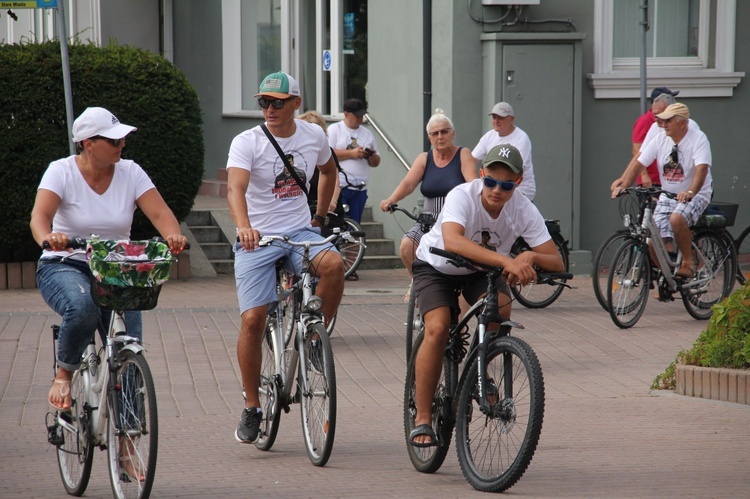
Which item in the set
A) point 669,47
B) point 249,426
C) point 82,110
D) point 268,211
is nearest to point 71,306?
point 249,426

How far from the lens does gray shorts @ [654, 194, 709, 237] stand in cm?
1078

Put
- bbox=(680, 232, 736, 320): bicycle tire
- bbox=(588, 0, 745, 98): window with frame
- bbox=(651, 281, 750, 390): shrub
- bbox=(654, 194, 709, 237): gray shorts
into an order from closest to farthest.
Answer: bbox=(651, 281, 750, 390): shrub
bbox=(654, 194, 709, 237): gray shorts
bbox=(680, 232, 736, 320): bicycle tire
bbox=(588, 0, 745, 98): window with frame

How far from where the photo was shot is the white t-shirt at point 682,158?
35.7 ft

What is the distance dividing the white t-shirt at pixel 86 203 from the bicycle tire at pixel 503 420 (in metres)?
1.78

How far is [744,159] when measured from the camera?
49.5ft

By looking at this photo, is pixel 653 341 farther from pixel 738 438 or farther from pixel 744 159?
pixel 744 159

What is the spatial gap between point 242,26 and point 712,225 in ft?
33.8

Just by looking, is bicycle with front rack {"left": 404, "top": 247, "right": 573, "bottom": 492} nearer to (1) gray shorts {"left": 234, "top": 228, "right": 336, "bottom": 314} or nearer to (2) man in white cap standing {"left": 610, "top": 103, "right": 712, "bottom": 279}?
(1) gray shorts {"left": 234, "top": 228, "right": 336, "bottom": 314}

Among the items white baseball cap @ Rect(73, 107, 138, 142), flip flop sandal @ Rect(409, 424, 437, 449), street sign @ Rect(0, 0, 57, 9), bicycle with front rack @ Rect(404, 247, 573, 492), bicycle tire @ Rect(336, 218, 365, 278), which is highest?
street sign @ Rect(0, 0, 57, 9)

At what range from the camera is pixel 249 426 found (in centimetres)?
646

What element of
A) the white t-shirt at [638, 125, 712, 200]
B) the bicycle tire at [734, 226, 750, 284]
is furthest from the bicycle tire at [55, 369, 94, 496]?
the bicycle tire at [734, 226, 750, 284]

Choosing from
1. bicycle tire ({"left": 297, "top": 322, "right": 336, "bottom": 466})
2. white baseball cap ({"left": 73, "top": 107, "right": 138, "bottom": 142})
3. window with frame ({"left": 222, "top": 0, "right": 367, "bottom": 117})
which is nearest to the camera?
white baseball cap ({"left": 73, "top": 107, "right": 138, "bottom": 142})

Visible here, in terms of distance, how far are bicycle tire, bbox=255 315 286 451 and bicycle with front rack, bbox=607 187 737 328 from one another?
4462mm

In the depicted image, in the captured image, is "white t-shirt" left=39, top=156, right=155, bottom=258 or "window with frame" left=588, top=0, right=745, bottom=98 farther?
"window with frame" left=588, top=0, right=745, bottom=98
